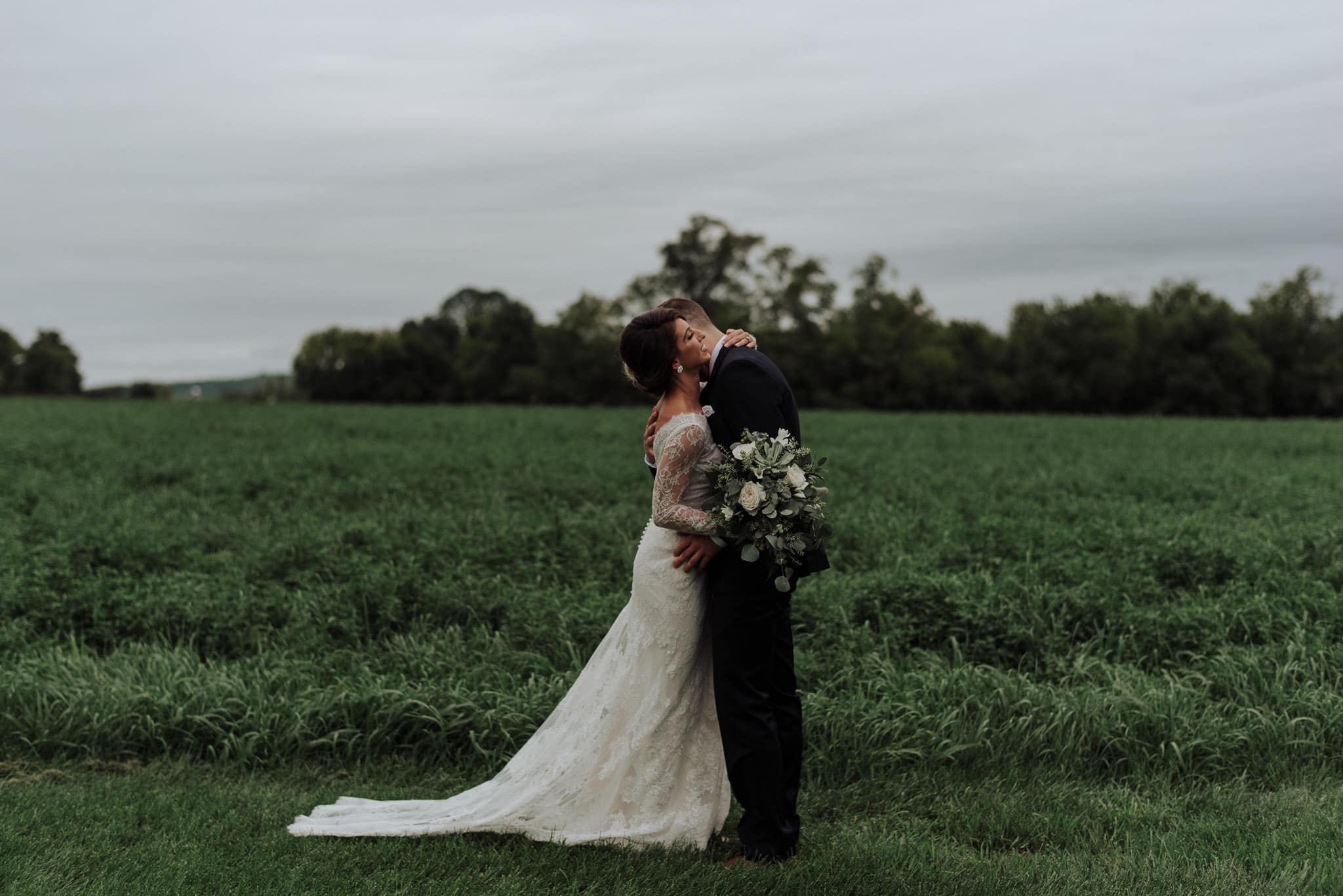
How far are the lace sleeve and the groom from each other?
0.12m

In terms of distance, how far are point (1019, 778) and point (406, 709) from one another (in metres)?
3.74

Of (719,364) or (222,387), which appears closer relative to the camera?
(719,364)

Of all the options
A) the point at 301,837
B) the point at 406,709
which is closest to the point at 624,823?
the point at 301,837

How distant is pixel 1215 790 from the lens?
5.41m

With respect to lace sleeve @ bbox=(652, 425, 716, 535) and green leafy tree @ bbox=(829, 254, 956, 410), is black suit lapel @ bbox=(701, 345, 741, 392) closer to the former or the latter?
lace sleeve @ bbox=(652, 425, 716, 535)

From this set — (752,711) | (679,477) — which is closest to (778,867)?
(752,711)

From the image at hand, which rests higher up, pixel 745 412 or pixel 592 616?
pixel 745 412

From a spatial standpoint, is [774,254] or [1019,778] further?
[774,254]

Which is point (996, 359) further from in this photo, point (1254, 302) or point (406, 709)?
point (406, 709)

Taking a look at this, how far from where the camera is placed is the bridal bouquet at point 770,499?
13.2 ft

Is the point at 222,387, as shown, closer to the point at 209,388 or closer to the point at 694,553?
the point at 209,388

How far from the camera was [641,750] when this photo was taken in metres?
4.52

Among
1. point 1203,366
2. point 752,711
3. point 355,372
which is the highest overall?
point 355,372

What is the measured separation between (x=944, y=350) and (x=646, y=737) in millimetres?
64859
